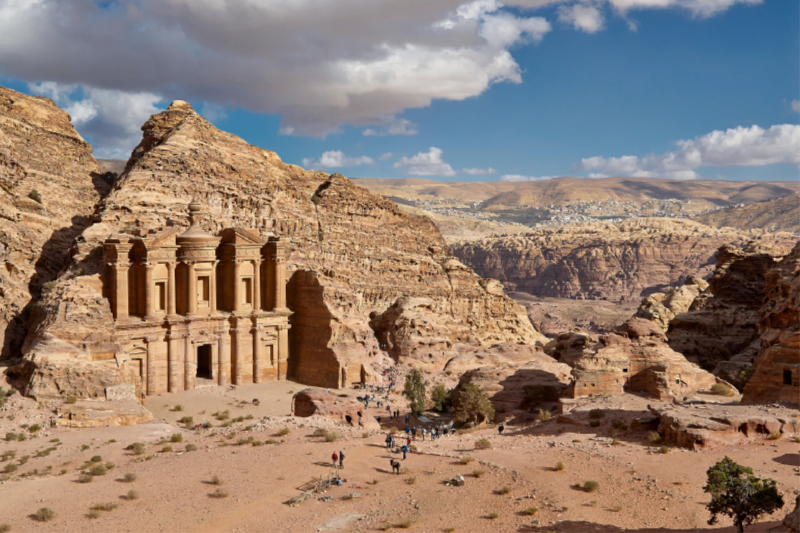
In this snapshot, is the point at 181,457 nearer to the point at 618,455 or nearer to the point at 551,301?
the point at 618,455

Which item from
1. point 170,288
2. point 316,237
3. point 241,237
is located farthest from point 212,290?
point 316,237

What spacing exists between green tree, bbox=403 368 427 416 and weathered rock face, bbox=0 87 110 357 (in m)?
20.7

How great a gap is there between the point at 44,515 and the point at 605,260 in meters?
152

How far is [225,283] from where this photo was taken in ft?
133

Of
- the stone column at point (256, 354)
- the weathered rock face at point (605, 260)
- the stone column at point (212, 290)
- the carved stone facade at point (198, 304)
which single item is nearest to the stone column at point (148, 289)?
the carved stone facade at point (198, 304)

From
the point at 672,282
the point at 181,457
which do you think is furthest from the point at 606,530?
the point at 672,282

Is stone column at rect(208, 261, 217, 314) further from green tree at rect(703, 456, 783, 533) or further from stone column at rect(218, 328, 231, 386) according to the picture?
green tree at rect(703, 456, 783, 533)

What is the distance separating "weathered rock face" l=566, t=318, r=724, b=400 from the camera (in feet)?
102

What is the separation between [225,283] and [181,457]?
742 inches

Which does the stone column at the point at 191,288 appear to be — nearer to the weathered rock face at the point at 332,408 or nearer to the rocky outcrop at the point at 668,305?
the weathered rock face at the point at 332,408

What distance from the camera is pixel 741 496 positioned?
1426 centimetres

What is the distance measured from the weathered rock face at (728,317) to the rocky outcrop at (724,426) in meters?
22.2

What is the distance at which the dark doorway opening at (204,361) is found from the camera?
39.5 m

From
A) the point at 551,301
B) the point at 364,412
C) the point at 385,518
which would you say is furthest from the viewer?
the point at 551,301
